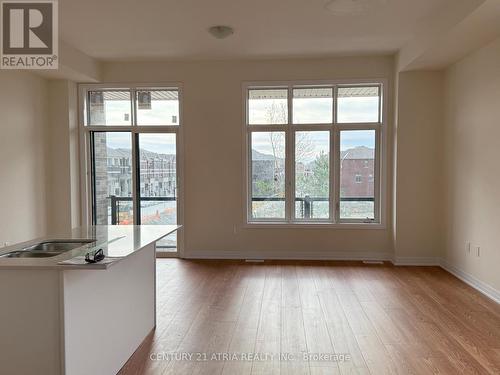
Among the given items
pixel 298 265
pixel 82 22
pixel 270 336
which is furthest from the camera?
pixel 298 265

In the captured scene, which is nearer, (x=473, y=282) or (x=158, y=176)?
(x=473, y=282)

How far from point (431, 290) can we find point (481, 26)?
8.95 feet

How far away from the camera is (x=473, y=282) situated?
166 inches

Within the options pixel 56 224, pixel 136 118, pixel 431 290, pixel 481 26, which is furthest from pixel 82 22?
pixel 431 290

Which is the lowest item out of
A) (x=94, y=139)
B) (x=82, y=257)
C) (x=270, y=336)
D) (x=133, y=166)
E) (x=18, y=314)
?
(x=270, y=336)

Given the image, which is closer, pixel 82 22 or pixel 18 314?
pixel 18 314

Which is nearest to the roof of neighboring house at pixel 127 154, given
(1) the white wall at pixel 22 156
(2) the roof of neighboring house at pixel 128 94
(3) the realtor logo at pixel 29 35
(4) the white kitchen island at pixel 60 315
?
(2) the roof of neighboring house at pixel 128 94

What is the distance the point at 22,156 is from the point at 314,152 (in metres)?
4.08

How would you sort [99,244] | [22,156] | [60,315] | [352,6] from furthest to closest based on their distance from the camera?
[22,156]
[352,6]
[99,244]
[60,315]

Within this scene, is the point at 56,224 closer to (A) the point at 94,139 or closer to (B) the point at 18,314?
(A) the point at 94,139

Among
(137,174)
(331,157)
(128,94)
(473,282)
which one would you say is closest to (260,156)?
(331,157)

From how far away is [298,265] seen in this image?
17.1 ft

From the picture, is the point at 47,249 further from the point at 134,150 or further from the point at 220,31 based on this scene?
the point at 134,150

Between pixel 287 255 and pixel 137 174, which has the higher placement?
pixel 137 174
